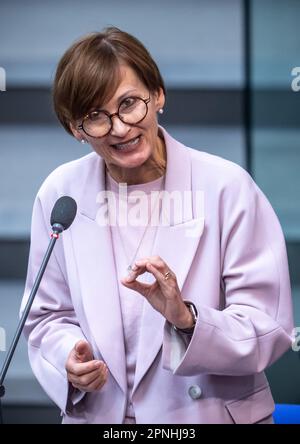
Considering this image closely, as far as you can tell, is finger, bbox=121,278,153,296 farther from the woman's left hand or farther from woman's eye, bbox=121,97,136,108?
woman's eye, bbox=121,97,136,108

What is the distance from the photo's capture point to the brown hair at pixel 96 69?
52.6 inches

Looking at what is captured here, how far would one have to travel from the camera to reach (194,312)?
1.31 meters

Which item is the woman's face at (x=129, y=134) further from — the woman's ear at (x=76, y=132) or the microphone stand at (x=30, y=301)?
the microphone stand at (x=30, y=301)

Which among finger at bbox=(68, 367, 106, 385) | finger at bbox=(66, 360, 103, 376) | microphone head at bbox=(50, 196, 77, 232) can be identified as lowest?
finger at bbox=(68, 367, 106, 385)

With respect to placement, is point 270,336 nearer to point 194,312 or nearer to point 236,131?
point 194,312

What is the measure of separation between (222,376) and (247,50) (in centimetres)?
67

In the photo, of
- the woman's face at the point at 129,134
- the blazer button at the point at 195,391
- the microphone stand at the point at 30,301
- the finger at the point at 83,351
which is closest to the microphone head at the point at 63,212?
the microphone stand at the point at 30,301

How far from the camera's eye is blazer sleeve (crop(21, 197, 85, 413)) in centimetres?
145

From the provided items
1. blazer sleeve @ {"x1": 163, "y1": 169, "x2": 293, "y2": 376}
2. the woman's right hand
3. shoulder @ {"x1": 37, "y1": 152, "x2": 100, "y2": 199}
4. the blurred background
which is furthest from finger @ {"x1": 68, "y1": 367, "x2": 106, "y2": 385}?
shoulder @ {"x1": 37, "y1": 152, "x2": 100, "y2": 199}

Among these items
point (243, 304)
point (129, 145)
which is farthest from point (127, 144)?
point (243, 304)

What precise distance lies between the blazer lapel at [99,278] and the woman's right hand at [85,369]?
0.03 meters

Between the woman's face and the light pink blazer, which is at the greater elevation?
the woman's face

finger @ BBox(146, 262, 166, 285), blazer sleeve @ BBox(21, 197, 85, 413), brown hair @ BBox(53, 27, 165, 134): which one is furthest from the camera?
blazer sleeve @ BBox(21, 197, 85, 413)

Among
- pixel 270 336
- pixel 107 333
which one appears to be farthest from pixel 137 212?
pixel 270 336
